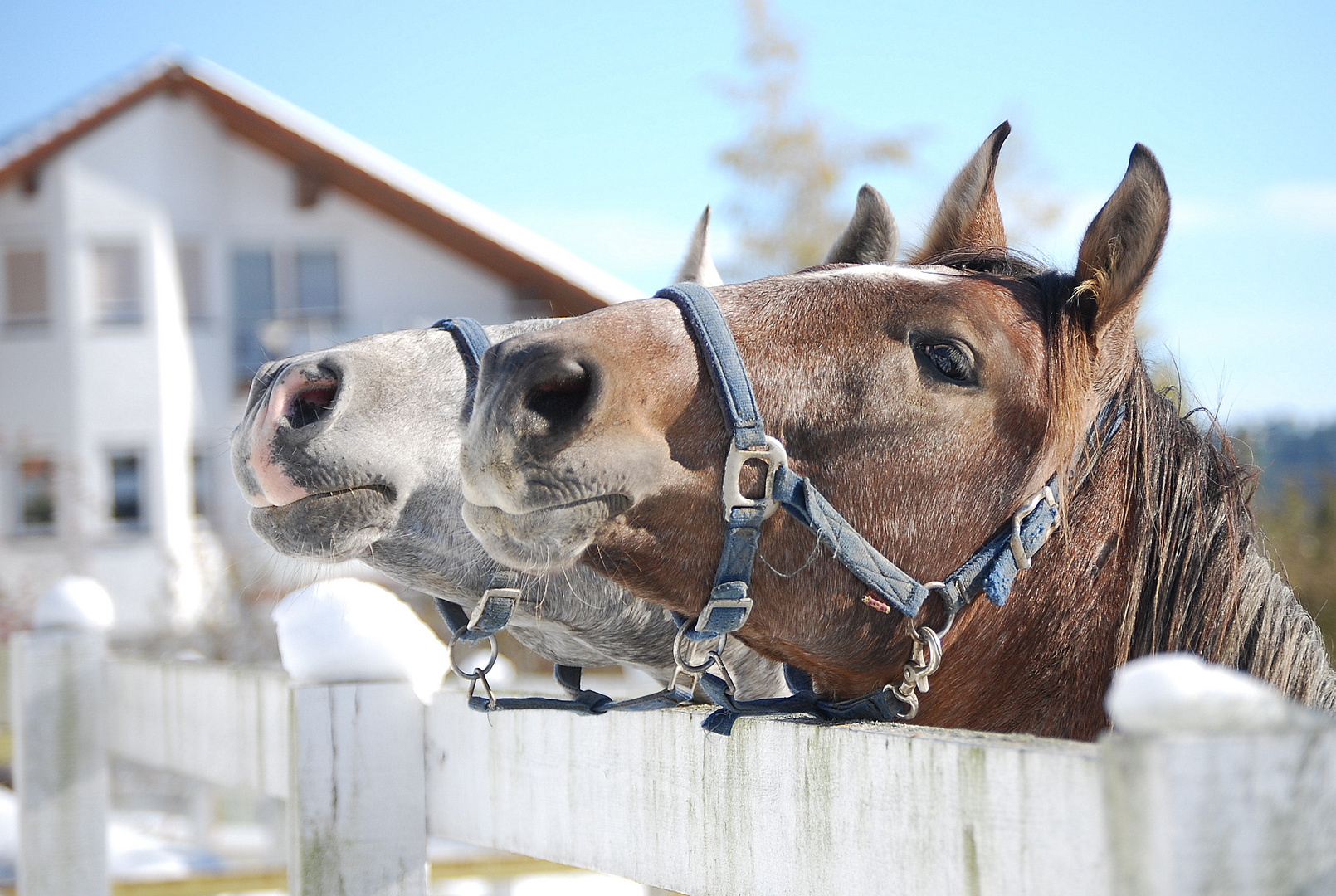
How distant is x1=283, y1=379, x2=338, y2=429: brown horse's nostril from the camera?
2176 mm

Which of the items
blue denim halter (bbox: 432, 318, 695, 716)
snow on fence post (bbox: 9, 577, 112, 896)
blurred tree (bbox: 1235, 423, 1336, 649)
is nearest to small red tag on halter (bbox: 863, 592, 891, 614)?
blue denim halter (bbox: 432, 318, 695, 716)

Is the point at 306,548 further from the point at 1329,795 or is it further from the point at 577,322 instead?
the point at 1329,795

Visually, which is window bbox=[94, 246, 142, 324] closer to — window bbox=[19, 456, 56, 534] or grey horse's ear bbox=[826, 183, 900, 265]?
window bbox=[19, 456, 56, 534]

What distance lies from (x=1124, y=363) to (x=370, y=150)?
56.5 feet

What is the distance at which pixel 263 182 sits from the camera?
1833 cm

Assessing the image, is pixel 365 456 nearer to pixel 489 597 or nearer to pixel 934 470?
pixel 489 597

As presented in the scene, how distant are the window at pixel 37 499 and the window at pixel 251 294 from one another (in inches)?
122

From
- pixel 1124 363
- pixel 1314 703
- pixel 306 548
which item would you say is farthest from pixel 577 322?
pixel 1314 703

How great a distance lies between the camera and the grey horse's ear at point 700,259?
3.43 meters

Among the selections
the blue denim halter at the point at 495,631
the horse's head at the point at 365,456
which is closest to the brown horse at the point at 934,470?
the blue denim halter at the point at 495,631

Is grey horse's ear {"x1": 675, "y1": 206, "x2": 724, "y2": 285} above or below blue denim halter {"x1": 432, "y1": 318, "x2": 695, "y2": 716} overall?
above

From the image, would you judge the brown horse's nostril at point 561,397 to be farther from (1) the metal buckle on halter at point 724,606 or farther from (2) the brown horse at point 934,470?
(1) the metal buckle on halter at point 724,606

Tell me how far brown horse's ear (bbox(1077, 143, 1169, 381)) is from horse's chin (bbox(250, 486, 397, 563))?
1.30m

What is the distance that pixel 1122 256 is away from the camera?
1900mm
